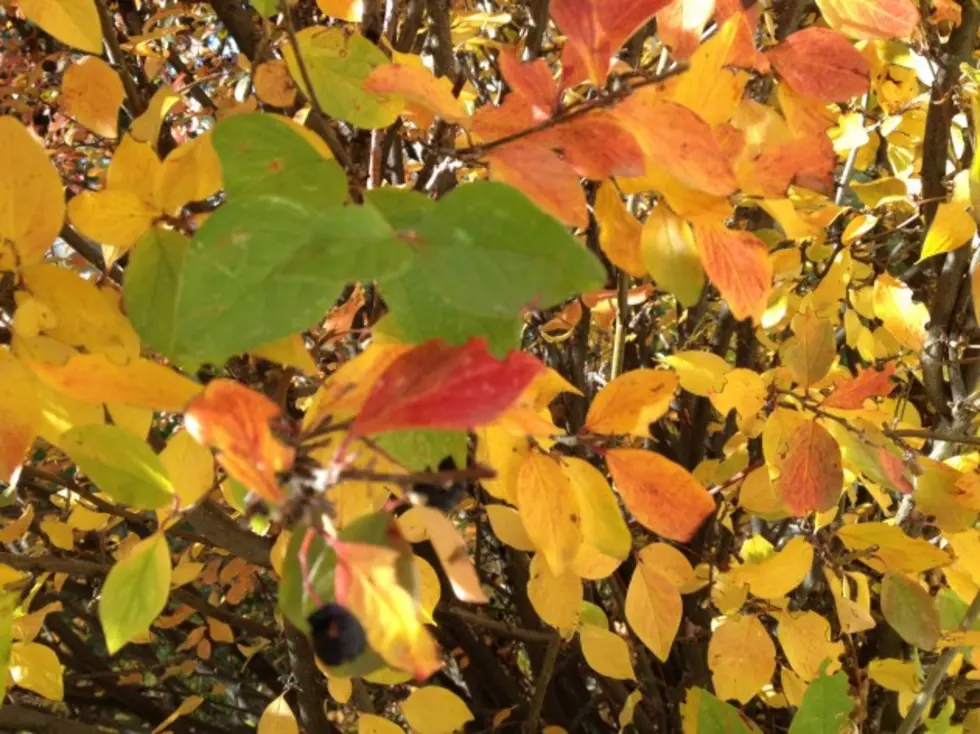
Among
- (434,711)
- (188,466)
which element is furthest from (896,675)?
(188,466)

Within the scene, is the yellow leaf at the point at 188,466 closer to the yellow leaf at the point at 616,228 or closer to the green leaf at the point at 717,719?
the yellow leaf at the point at 616,228

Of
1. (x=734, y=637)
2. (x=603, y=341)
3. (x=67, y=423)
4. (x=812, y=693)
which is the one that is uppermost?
(x=67, y=423)

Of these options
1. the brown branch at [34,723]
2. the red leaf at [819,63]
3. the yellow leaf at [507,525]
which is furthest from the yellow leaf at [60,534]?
the red leaf at [819,63]

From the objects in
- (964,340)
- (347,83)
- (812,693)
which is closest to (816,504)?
(812,693)

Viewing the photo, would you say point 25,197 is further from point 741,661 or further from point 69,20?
point 741,661

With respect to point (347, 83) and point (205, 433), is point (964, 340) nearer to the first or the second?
point (347, 83)

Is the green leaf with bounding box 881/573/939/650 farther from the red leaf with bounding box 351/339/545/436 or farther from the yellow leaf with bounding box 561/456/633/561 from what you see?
the red leaf with bounding box 351/339/545/436

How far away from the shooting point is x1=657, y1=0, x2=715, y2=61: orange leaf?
1.40 ft

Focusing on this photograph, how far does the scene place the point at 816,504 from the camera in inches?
23.3

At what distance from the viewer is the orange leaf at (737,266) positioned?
0.42 metres

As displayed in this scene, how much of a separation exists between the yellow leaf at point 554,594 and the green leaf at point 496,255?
1.61ft

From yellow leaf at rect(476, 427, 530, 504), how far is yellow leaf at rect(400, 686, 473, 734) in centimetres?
35


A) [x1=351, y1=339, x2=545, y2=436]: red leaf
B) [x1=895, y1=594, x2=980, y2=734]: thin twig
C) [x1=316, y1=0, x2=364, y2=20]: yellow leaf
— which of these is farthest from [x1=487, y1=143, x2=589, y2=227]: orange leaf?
[x1=895, y1=594, x2=980, y2=734]: thin twig

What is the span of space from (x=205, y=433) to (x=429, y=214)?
92 mm
